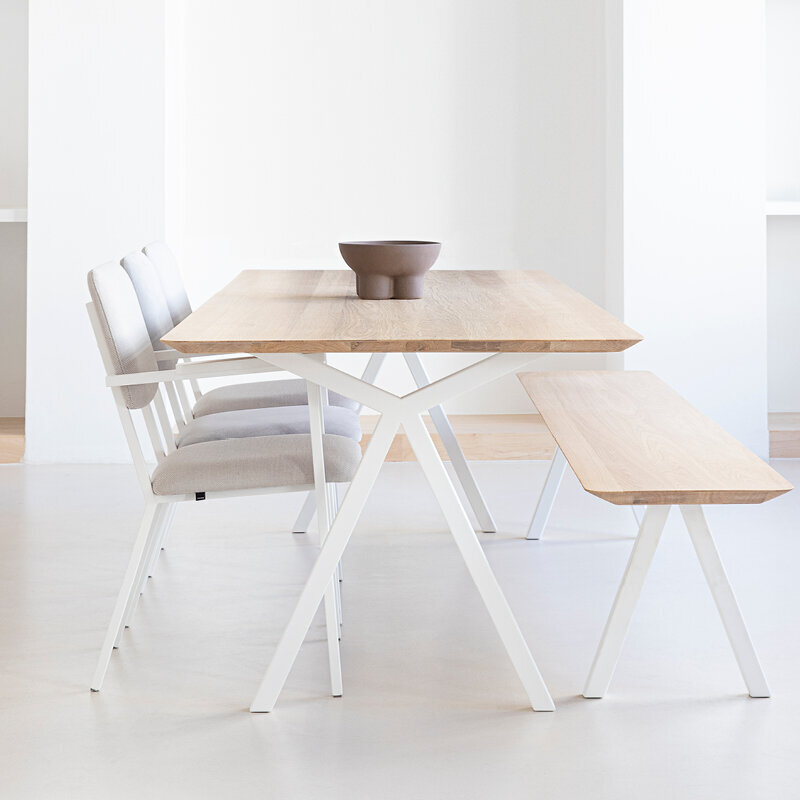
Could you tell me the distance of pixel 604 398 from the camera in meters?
2.99

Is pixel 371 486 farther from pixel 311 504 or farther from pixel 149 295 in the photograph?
pixel 311 504

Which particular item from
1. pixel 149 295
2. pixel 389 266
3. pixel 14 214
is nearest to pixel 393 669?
pixel 389 266

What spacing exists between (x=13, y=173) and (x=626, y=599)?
13.3 feet

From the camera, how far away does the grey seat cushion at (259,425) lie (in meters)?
2.85

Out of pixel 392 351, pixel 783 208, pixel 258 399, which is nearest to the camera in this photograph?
pixel 392 351

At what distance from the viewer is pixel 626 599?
2.25m

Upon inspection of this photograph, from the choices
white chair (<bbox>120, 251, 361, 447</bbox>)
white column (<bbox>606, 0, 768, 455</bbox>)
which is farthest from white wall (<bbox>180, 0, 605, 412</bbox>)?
white chair (<bbox>120, 251, 361, 447</bbox>)

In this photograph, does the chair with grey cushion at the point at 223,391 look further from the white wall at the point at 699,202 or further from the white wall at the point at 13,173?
the white wall at the point at 13,173

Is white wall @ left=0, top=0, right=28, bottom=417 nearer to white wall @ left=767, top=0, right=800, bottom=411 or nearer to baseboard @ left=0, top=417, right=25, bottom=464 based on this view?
baseboard @ left=0, top=417, right=25, bottom=464

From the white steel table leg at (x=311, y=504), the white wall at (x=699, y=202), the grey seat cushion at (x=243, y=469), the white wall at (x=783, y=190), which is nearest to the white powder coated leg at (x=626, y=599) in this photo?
the grey seat cushion at (x=243, y=469)

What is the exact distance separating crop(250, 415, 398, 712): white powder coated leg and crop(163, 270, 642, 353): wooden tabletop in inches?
8.3

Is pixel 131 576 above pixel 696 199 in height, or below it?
below

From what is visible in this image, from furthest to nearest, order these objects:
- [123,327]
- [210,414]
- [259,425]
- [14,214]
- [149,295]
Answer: [14,214], [210,414], [149,295], [259,425], [123,327]

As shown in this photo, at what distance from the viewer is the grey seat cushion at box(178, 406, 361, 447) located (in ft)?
9.34
